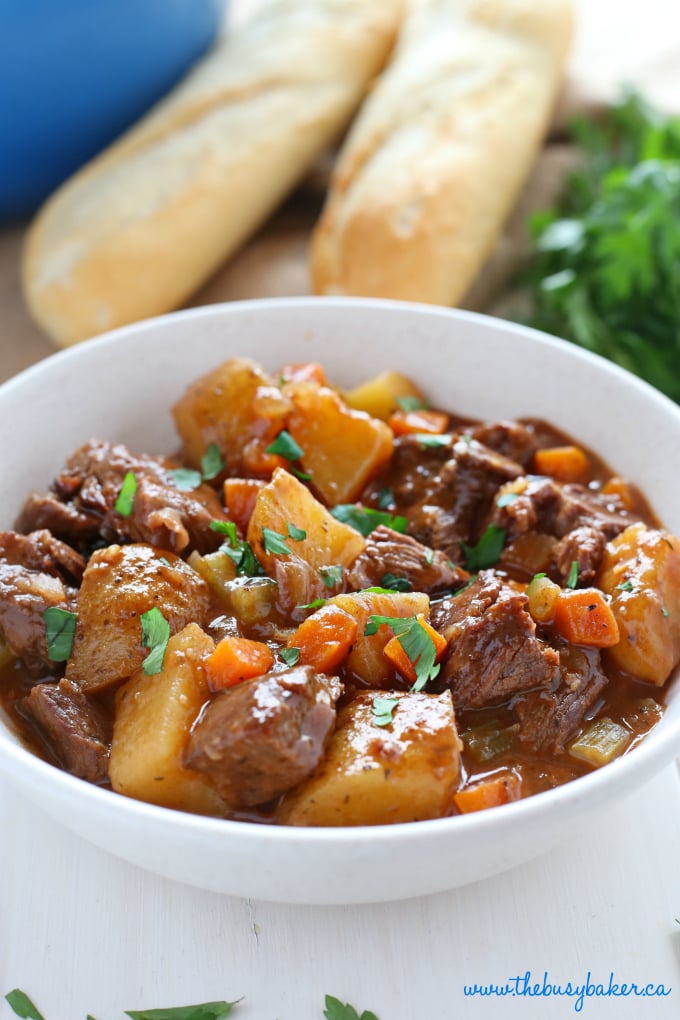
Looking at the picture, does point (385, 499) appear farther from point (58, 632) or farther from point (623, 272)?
point (623, 272)

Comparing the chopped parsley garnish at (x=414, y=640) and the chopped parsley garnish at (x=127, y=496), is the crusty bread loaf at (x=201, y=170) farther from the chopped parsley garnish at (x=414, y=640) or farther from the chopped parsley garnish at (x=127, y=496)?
the chopped parsley garnish at (x=414, y=640)

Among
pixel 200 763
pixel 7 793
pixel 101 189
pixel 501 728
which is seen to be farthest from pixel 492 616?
pixel 101 189

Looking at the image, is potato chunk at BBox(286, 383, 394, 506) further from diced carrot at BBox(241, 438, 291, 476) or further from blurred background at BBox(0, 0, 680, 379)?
blurred background at BBox(0, 0, 680, 379)

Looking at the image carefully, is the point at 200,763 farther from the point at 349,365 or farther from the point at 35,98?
the point at 35,98

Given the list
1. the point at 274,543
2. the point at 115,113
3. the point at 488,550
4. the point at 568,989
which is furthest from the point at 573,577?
the point at 115,113

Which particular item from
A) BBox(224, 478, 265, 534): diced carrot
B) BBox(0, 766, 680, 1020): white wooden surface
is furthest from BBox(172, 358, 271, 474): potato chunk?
BBox(0, 766, 680, 1020): white wooden surface
